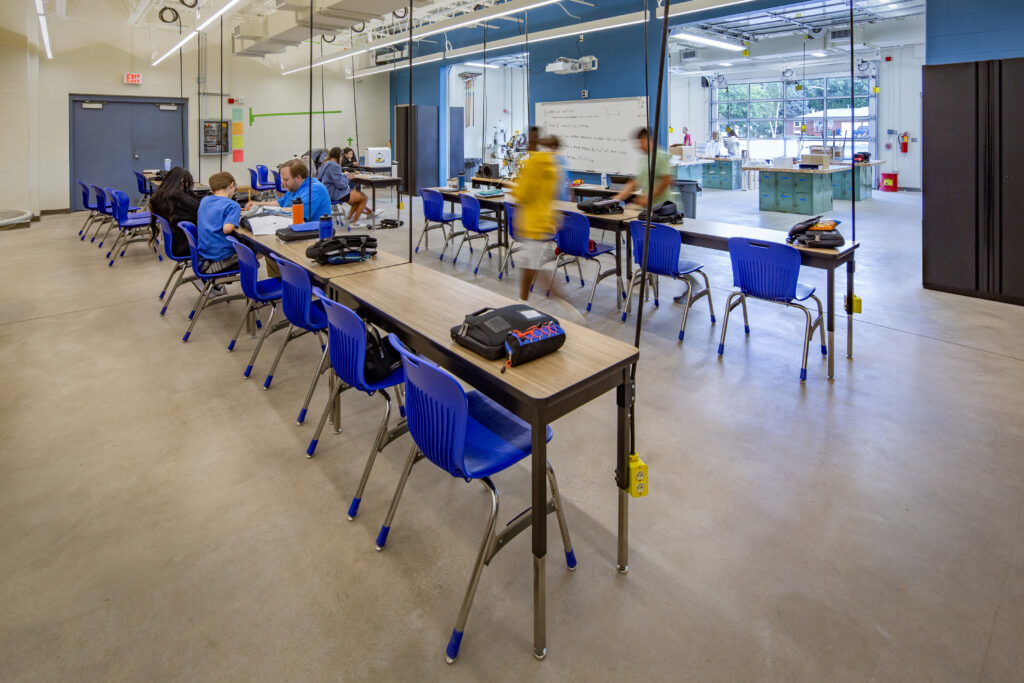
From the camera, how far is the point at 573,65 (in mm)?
10781

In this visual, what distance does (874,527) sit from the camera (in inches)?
88.2

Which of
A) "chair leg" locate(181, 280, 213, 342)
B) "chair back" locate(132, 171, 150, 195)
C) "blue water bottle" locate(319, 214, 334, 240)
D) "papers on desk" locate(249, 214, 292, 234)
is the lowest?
"chair leg" locate(181, 280, 213, 342)

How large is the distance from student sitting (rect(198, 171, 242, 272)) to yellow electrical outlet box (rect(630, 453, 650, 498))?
12.0 ft

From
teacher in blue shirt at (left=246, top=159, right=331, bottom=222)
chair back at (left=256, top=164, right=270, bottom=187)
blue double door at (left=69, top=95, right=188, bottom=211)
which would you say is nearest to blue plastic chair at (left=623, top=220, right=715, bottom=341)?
teacher in blue shirt at (left=246, top=159, right=331, bottom=222)

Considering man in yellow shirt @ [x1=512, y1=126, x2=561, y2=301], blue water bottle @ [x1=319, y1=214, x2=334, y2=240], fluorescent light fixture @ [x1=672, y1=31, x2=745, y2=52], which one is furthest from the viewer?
fluorescent light fixture @ [x1=672, y1=31, x2=745, y2=52]

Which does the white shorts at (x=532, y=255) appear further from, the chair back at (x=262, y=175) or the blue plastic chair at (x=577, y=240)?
the chair back at (x=262, y=175)

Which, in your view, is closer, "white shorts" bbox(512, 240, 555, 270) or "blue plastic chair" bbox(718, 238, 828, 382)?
"blue plastic chair" bbox(718, 238, 828, 382)

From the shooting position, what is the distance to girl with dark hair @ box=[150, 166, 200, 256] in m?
5.14

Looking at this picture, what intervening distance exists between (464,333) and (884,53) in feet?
51.1

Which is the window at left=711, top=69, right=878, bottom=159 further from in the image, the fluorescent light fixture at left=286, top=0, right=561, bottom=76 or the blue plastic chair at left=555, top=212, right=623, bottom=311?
the blue plastic chair at left=555, top=212, right=623, bottom=311

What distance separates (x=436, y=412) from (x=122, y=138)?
13489 mm

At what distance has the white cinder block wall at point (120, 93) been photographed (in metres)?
10.1

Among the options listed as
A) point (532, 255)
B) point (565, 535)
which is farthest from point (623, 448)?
point (532, 255)

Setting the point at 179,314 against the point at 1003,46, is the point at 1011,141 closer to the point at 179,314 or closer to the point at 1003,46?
the point at 1003,46
